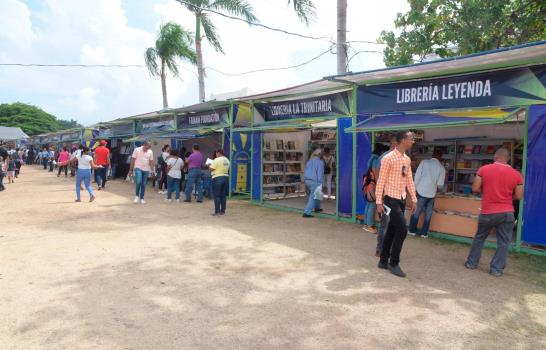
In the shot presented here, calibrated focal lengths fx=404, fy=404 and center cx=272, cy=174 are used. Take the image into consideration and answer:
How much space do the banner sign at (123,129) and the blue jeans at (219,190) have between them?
39.0ft

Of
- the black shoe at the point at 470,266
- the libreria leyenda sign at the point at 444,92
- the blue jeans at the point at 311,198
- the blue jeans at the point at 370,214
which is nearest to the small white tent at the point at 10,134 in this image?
the blue jeans at the point at 311,198

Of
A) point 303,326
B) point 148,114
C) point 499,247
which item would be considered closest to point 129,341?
point 303,326

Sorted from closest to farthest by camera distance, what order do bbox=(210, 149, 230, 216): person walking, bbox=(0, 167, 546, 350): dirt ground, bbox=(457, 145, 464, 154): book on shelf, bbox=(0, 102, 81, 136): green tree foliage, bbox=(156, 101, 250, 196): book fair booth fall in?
bbox=(0, 167, 546, 350): dirt ground < bbox=(210, 149, 230, 216): person walking < bbox=(457, 145, 464, 154): book on shelf < bbox=(156, 101, 250, 196): book fair booth < bbox=(0, 102, 81, 136): green tree foliage

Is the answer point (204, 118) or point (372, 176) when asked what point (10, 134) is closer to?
point (204, 118)

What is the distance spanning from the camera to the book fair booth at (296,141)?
852 cm

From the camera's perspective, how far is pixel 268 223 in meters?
8.24

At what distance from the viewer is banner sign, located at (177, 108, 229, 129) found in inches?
492

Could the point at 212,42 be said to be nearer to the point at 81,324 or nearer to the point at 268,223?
the point at 268,223

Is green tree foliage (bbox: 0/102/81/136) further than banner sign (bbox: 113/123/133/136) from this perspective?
Yes

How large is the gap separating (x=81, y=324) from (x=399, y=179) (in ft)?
11.9

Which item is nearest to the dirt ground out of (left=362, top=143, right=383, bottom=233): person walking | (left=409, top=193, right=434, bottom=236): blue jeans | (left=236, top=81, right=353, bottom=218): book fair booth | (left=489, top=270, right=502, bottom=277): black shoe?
(left=489, top=270, right=502, bottom=277): black shoe

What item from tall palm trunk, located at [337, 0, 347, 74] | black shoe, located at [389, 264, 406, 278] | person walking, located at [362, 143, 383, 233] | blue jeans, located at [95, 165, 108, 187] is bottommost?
black shoe, located at [389, 264, 406, 278]

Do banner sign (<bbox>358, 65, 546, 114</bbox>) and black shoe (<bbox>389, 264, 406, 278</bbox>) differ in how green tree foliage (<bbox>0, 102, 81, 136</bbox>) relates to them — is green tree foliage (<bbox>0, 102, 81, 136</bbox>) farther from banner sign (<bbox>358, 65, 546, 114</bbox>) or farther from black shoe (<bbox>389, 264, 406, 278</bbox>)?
black shoe (<bbox>389, 264, 406, 278</bbox>)

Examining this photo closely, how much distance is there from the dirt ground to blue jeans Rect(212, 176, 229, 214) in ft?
5.15
